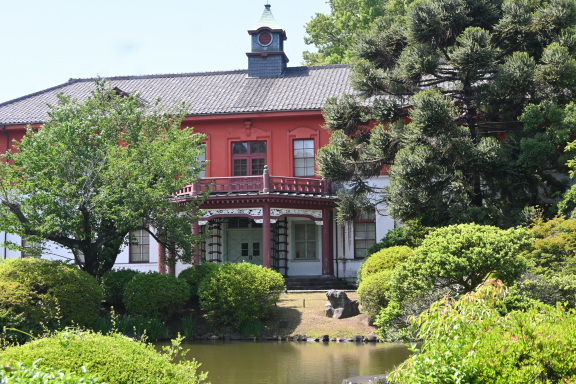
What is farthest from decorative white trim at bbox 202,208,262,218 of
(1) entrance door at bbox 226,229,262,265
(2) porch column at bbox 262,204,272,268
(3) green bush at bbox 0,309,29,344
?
(3) green bush at bbox 0,309,29,344

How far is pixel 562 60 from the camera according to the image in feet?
64.8

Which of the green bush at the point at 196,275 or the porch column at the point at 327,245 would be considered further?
the porch column at the point at 327,245

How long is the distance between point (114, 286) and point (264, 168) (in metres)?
6.78

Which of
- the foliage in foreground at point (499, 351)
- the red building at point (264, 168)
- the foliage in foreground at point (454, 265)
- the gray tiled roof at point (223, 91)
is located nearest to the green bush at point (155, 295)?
the red building at point (264, 168)

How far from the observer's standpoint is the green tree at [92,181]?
59.4ft

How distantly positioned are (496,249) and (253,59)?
22.3m

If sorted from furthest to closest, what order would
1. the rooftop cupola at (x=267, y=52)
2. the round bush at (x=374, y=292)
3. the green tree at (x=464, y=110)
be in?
1. the rooftop cupola at (x=267, y=52)
2. the green tree at (x=464, y=110)
3. the round bush at (x=374, y=292)

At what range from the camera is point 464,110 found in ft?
71.3

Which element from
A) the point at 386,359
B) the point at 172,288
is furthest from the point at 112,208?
the point at 386,359

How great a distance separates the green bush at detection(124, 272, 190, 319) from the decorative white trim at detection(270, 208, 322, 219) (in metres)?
5.78

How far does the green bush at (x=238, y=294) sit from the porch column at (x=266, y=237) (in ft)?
15.1

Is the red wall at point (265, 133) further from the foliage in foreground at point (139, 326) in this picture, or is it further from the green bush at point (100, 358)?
the green bush at point (100, 358)

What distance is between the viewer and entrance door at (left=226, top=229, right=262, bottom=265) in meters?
27.7

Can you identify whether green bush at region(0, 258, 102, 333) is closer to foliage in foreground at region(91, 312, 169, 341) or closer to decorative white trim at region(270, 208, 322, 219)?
foliage in foreground at region(91, 312, 169, 341)
